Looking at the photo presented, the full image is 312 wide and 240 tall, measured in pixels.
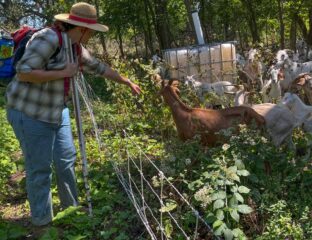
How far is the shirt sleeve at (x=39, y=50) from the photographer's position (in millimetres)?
3402

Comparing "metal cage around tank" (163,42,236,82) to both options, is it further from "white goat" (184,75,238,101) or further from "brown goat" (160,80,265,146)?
"brown goat" (160,80,265,146)

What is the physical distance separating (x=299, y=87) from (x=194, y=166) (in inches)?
112

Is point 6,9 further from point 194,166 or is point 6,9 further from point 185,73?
point 194,166

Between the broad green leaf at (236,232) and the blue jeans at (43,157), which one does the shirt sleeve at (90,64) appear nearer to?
the blue jeans at (43,157)

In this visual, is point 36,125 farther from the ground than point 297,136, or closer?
farther from the ground

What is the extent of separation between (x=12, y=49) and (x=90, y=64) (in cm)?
76

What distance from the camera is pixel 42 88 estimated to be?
3.67 m

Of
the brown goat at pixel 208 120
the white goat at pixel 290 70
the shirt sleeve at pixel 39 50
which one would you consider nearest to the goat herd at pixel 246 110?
the brown goat at pixel 208 120

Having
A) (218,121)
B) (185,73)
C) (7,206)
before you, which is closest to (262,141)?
(218,121)

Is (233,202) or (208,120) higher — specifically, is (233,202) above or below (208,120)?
below

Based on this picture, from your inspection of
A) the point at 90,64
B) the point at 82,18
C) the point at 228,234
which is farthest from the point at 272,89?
the point at 228,234

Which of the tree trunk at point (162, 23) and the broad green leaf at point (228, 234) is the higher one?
the tree trunk at point (162, 23)

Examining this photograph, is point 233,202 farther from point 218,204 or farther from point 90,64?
point 90,64

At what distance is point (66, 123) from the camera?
13.2 feet
